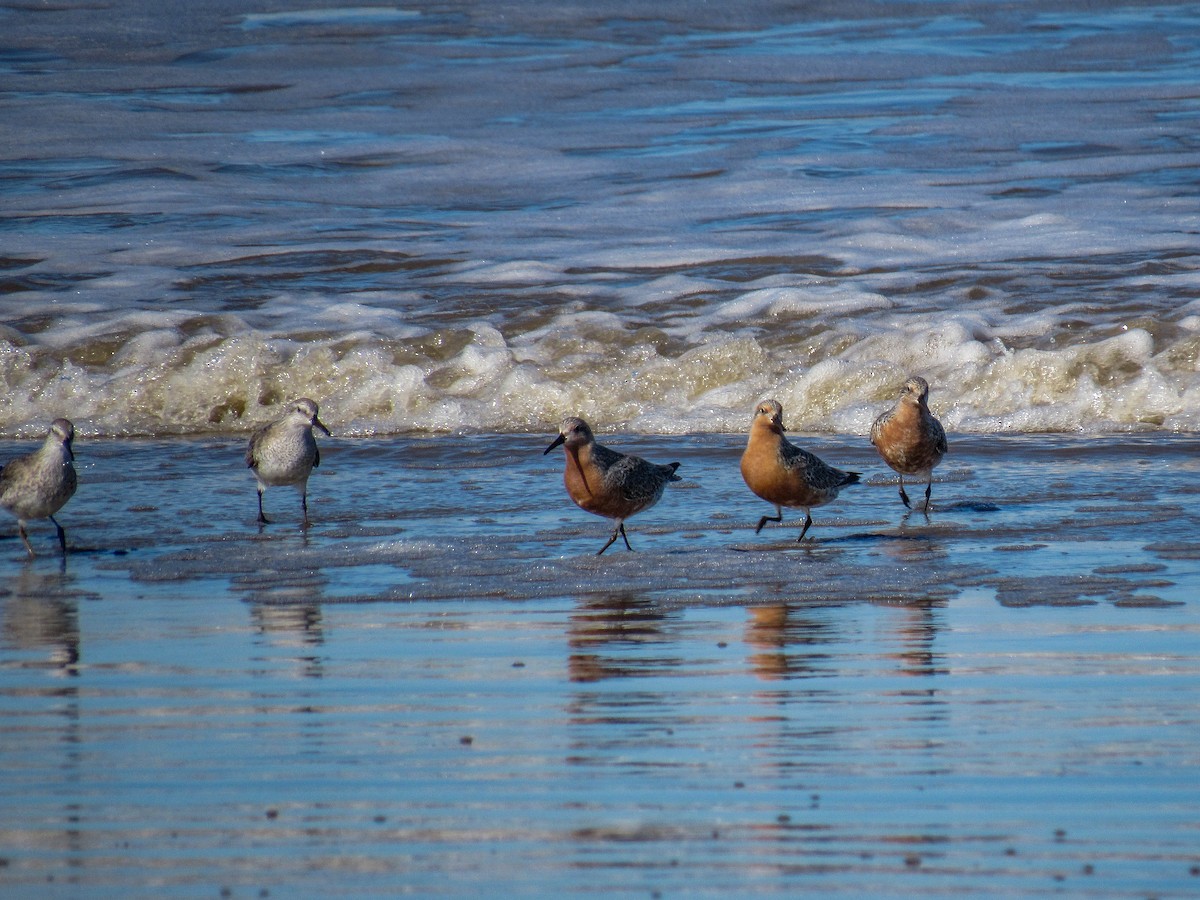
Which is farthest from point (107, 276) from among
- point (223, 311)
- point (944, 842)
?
point (944, 842)

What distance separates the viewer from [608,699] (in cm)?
470

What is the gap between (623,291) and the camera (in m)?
13.6

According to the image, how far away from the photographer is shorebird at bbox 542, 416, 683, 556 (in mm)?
7297

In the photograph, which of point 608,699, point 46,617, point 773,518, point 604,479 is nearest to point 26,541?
point 46,617

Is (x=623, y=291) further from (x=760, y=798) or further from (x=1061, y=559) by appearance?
(x=760, y=798)

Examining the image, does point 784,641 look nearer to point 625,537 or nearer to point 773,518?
point 625,537

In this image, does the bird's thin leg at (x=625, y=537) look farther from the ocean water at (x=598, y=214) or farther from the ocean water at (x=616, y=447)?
the ocean water at (x=598, y=214)

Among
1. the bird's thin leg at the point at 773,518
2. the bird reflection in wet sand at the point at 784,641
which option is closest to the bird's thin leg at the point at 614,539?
the bird's thin leg at the point at 773,518

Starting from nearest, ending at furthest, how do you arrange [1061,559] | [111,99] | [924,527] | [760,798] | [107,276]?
[760,798] < [1061,559] < [924,527] < [107,276] < [111,99]

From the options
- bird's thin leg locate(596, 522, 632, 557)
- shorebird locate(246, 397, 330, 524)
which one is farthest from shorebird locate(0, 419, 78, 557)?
bird's thin leg locate(596, 522, 632, 557)

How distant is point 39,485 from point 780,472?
3.27 metres

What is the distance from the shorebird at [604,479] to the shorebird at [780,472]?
0.47m

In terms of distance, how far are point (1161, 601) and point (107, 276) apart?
36.7 feet

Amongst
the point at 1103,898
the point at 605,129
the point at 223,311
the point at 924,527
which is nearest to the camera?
the point at 1103,898
